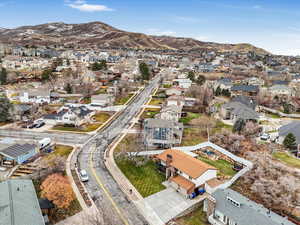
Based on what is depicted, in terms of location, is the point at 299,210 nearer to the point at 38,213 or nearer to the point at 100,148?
the point at 38,213

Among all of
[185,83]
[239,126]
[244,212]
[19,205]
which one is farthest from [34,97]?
[244,212]

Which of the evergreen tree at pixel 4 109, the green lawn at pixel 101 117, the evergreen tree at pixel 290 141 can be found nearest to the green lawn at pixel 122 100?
the green lawn at pixel 101 117

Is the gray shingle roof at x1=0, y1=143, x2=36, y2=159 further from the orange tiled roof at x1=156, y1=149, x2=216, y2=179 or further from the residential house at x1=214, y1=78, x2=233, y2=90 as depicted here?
the residential house at x1=214, y1=78, x2=233, y2=90

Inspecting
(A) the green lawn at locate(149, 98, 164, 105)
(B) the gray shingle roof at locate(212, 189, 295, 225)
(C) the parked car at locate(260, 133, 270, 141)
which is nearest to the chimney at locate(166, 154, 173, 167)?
(B) the gray shingle roof at locate(212, 189, 295, 225)

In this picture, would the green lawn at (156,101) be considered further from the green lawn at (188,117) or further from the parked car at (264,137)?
the parked car at (264,137)

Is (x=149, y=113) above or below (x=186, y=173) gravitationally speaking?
above

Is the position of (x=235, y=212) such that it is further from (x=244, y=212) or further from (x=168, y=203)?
(x=168, y=203)
